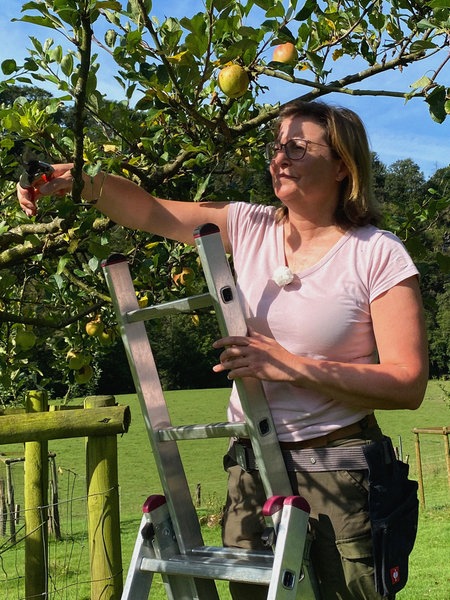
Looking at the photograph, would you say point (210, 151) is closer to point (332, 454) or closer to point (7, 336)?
point (332, 454)

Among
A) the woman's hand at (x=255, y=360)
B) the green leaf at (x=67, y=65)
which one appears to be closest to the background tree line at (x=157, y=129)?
the green leaf at (x=67, y=65)

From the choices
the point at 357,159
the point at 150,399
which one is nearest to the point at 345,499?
the point at 150,399

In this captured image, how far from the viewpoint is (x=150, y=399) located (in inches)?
71.2

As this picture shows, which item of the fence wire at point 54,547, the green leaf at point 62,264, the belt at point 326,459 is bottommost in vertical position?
the fence wire at point 54,547

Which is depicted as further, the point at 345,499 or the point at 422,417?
the point at 422,417

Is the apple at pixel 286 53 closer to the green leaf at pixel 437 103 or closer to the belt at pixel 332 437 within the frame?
the green leaf at pixel 437 103

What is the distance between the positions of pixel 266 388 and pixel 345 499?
0.27 metres

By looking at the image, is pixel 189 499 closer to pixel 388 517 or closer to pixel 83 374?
pixel 388 517

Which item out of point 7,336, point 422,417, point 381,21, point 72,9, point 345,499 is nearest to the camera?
point 72,9

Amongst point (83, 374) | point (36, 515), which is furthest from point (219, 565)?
point (83, 374)

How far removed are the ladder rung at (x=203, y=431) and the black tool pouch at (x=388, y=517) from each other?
252 mm

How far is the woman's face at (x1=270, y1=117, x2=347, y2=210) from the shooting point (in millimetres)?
1707

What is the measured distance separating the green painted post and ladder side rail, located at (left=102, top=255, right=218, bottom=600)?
53.3 inches

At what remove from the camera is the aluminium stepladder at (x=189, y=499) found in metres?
1.49
